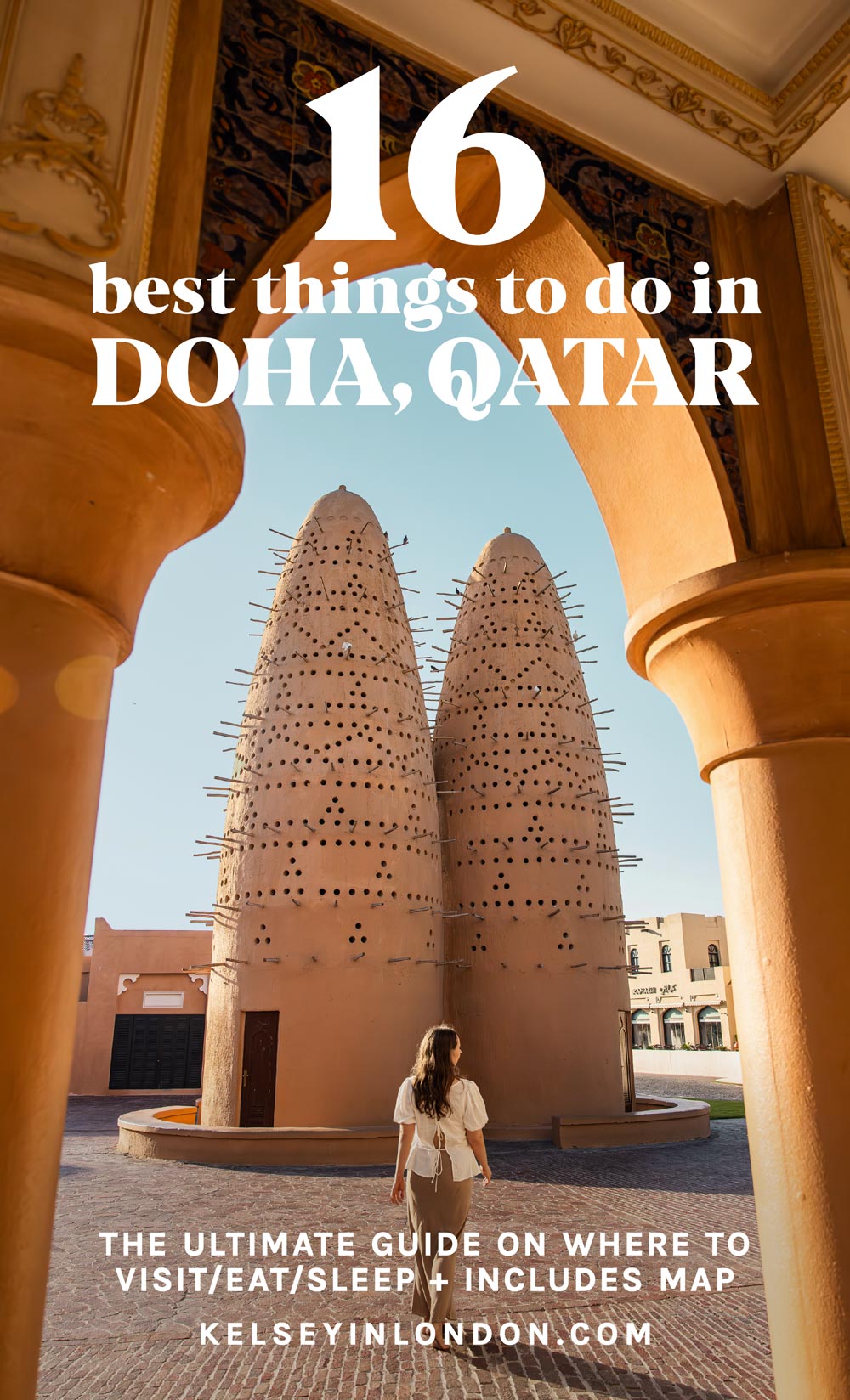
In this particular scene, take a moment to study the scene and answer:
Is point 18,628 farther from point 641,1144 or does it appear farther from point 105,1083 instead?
point 105,1083

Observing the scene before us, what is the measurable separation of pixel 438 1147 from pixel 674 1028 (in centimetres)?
3591

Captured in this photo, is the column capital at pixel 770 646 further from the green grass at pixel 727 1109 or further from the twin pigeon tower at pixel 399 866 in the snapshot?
the green grass at pixel 727 1109

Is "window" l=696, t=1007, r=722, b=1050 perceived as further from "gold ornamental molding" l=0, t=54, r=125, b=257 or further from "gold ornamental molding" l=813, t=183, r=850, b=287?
"gold ornamental molding" l=0, t=54, r=125, b=257

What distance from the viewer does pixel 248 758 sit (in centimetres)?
1491

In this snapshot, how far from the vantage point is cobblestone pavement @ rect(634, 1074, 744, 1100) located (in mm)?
21766

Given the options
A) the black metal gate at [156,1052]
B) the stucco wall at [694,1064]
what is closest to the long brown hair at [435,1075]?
the black metal gate at [156,1052]

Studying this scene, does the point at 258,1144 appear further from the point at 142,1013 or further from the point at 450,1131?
the point at 142,1013

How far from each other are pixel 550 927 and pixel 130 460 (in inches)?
553

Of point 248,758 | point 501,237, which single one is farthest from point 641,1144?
point 501,237

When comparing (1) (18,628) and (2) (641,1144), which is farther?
(2) (641,1144)

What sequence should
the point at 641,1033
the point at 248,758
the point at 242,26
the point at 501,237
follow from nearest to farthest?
the point at 242,26, the point at 501,237, the point at 248,758, the point at 641,1033

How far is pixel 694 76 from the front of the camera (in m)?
3.69

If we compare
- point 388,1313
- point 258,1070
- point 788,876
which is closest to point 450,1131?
point 388,1313

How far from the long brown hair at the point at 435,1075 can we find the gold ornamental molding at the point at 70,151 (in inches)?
136
